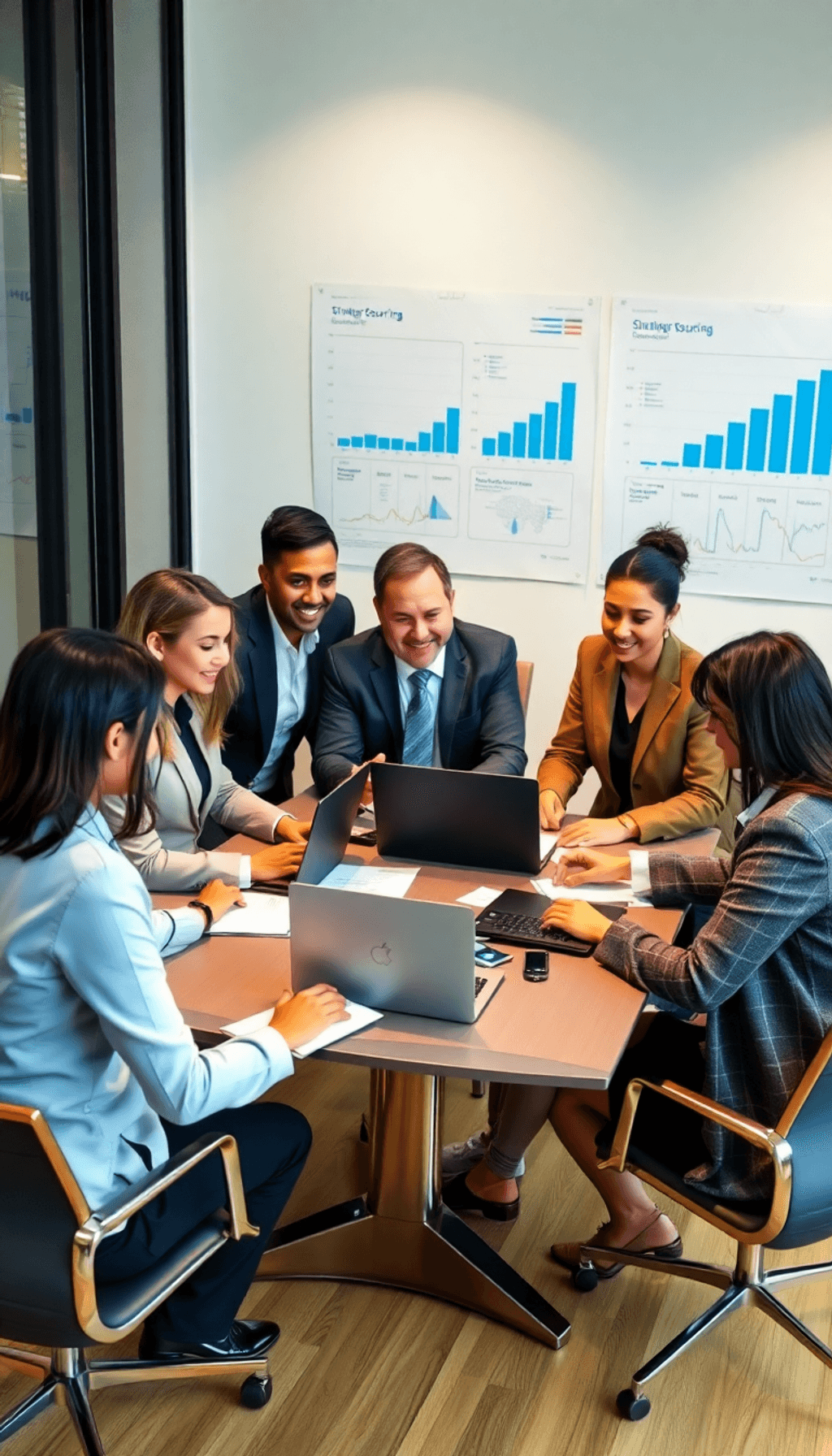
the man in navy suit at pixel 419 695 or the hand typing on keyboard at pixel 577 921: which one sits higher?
the man in navy suit at pixel 419 695

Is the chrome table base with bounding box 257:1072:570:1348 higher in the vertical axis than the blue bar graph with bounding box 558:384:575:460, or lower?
lower

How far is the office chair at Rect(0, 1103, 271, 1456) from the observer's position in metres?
1.70

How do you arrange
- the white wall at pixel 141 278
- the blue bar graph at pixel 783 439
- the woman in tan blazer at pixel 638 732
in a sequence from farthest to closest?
1. the white wall at pixel 141 278
2. the blue bar graph at pixel 783 439
3. the woman in tan blazer at pixel 638 732

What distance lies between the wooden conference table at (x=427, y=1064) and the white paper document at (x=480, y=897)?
0.8 inches

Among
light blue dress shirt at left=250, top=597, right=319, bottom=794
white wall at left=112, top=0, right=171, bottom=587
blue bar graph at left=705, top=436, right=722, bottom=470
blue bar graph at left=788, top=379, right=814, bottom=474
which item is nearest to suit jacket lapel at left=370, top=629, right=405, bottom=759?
light blue dress shirt at left=250, top=597, right=319, bottom=794

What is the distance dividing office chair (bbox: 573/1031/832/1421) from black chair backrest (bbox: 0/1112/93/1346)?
968mm

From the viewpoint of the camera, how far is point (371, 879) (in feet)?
9.01

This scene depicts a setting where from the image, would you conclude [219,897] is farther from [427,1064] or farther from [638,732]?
[638,732]

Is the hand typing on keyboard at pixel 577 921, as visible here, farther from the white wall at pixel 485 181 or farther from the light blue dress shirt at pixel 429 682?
the white wall at pixel 485 181

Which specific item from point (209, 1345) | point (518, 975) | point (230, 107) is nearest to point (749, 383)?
point (230, 107)

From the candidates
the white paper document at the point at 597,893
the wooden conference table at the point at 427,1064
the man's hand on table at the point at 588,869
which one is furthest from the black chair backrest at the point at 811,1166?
the man's hand on table at the point at 588,869

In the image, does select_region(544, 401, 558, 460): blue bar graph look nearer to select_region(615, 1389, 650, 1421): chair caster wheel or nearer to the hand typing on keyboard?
the hand typing on keyboard

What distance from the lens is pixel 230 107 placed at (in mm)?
4629

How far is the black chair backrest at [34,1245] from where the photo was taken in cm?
168
